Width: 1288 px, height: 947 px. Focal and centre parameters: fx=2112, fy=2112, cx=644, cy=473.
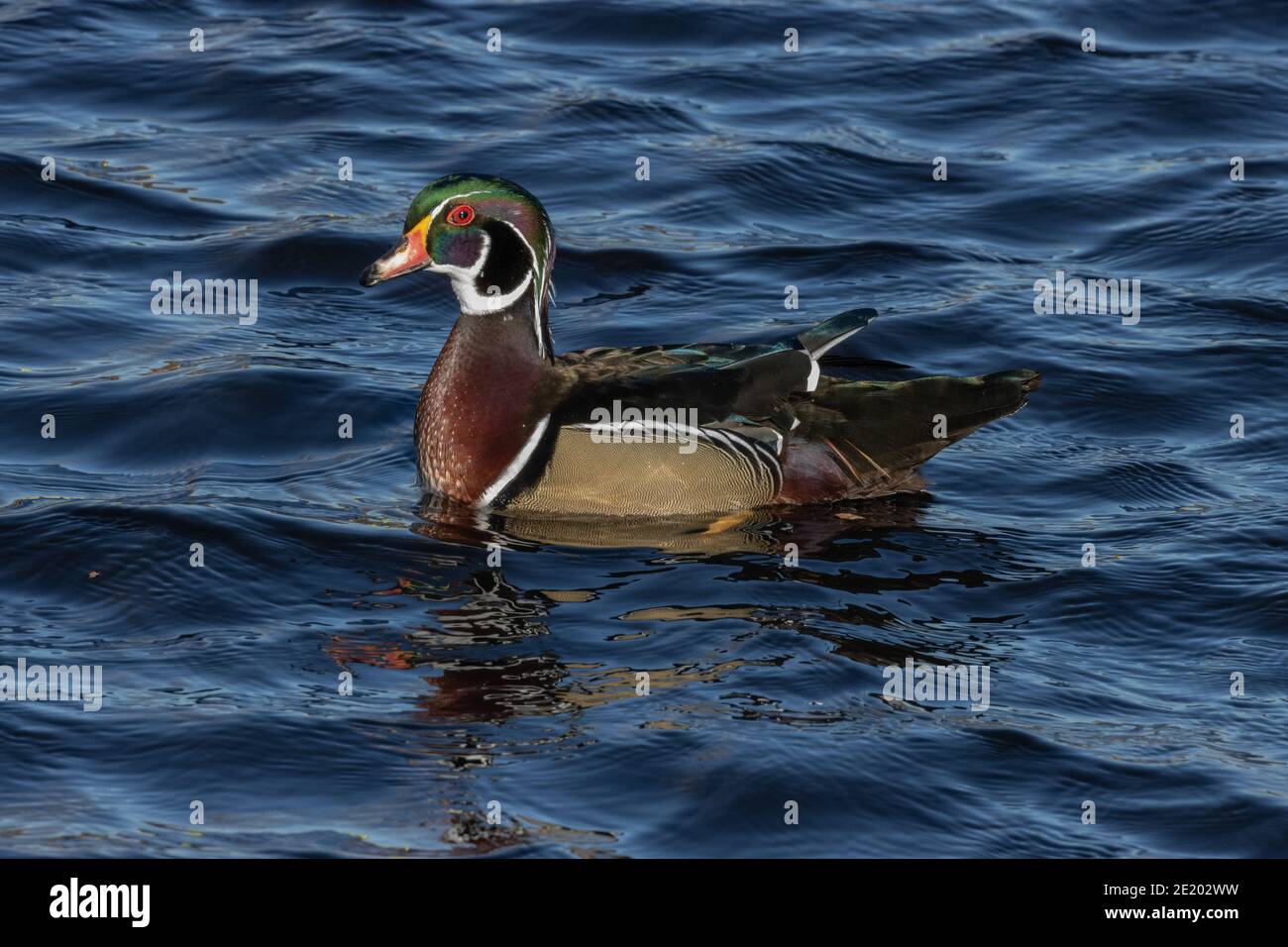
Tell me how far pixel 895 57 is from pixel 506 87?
3461mm

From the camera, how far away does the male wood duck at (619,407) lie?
33.8ft

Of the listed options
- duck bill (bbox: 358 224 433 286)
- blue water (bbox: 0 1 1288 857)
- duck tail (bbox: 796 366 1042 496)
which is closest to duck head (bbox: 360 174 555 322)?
duck bill (bbox: 358 224 433 286)

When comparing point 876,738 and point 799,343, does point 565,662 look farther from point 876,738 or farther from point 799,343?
point 799,343

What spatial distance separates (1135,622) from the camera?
9.53 m

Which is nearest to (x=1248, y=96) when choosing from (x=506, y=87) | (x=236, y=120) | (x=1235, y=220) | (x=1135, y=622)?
(x=1235, y=220)

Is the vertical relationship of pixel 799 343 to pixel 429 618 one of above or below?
above

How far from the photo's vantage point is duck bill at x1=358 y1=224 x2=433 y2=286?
10500mm

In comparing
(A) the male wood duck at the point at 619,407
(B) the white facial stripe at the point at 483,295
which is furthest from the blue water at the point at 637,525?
(B) the white facial stripe at the point at 483,295

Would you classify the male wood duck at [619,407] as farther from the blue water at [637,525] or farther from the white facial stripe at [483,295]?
the blue water at [637,525]

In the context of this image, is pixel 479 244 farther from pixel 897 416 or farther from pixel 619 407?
pixel 897 416

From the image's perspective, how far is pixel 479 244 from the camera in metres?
10.6

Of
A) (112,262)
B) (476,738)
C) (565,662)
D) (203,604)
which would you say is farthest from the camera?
(112,262)

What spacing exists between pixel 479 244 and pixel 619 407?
1140mm

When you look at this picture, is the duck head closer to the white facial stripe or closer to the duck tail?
the white facial stripe
